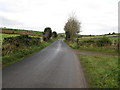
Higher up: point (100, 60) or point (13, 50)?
point (13, 50)

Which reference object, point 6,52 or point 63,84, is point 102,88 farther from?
point 6,52

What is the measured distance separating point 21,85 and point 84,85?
3079 millimetres

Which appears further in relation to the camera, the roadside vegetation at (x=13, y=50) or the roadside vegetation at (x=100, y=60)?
the roadside vegetation at (x=13, y=50)

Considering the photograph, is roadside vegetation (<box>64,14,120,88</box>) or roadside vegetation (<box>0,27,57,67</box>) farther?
roadside vegetation (<box>0,27,57,67</box>)

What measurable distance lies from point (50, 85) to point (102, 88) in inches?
98.5

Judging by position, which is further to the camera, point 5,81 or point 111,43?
point 111,43

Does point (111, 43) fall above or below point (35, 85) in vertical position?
above

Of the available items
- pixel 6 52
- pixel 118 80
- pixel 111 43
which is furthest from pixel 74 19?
pixel 118 80

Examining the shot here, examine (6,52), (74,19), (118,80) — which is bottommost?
(118,80)

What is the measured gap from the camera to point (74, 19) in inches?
1700

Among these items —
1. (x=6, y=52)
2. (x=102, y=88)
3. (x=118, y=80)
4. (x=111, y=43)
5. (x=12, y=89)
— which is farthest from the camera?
(x=111, y=43)

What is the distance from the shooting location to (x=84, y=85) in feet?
16.7

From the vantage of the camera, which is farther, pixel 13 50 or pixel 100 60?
pixel 13 50

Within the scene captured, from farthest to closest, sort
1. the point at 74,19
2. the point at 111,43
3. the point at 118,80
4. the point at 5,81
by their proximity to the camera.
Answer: the point at 74,19
the point at 111,43
the point at 118,80
the point at 5,81
